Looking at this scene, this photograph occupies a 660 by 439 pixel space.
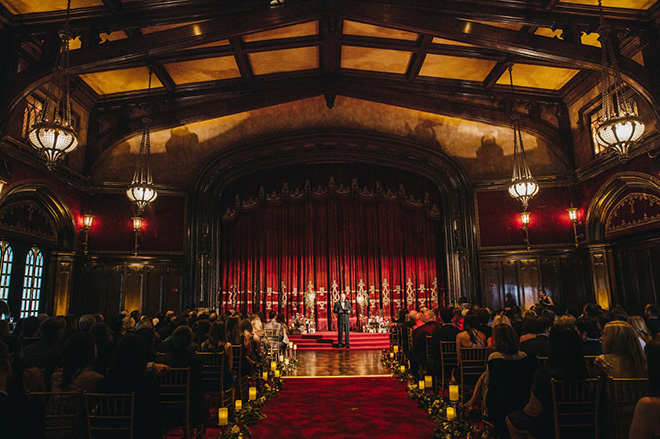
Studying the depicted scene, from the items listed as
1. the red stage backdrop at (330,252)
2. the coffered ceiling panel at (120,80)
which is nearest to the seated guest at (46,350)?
the coffered ceiling panel at (120,80)

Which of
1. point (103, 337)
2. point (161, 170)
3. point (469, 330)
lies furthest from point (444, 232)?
point (103, 337)

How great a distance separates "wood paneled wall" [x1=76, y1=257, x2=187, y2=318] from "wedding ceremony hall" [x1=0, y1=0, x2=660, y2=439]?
59mm

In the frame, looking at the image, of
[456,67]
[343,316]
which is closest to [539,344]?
[456,67]

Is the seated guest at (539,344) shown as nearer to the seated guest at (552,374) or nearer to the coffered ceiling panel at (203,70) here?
the seated guest at (552,374)

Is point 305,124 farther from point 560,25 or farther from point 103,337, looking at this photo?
point 103,337

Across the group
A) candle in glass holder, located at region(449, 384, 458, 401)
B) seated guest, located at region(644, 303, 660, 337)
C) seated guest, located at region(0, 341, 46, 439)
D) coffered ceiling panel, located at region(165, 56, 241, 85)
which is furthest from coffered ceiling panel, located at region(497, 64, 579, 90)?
seated guest, located at region(0, 341, 46, 439)

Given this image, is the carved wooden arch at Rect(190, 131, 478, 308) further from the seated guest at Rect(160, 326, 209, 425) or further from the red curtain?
the seated guest at Rect(160, 326, 209, 425)

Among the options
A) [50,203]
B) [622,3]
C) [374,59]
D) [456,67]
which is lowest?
[50,203]

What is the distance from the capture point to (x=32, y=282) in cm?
1074

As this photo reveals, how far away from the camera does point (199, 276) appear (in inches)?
540

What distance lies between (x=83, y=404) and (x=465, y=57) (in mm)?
10558

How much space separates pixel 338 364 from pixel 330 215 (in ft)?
24.5

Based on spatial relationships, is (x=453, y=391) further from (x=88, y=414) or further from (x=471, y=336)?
(x=88, y=414)

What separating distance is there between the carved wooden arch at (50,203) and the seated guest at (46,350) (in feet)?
19.7
